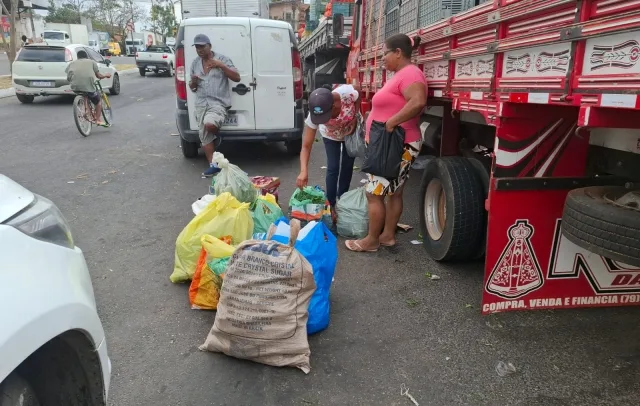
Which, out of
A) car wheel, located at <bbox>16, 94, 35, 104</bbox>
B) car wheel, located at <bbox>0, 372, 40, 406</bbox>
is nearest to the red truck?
car wheel, located at <bbox>0, 372, 40, 406</bbox>

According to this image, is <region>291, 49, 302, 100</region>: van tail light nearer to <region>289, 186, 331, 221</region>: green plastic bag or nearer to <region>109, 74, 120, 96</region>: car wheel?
<region>289, 186, 331, 221</region>: green plastic bag

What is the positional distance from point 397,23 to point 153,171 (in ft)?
13.4

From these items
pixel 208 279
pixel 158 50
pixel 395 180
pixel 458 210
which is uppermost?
pixel 158 50

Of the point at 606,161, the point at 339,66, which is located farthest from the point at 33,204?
the point at 339,66

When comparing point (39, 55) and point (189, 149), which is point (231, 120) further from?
point (39, 55)

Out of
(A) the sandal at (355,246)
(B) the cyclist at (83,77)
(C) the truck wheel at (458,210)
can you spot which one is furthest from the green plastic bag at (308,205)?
(B) the cyclist at (83,77)

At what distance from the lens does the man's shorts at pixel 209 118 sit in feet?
21.6

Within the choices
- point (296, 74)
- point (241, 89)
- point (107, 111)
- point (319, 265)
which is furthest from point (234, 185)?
point (107, 111)

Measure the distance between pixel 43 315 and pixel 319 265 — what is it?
1.73 m

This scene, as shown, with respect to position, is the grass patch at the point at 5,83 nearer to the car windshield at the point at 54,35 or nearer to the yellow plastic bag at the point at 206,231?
the yellow plastic bag at the point at 206,231

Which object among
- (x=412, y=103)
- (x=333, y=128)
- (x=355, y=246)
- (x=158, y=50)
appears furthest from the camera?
(x=158, y=50)

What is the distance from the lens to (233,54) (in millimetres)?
6902

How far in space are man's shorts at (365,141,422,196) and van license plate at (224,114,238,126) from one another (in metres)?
3.52

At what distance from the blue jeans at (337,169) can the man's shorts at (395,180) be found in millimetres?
822
